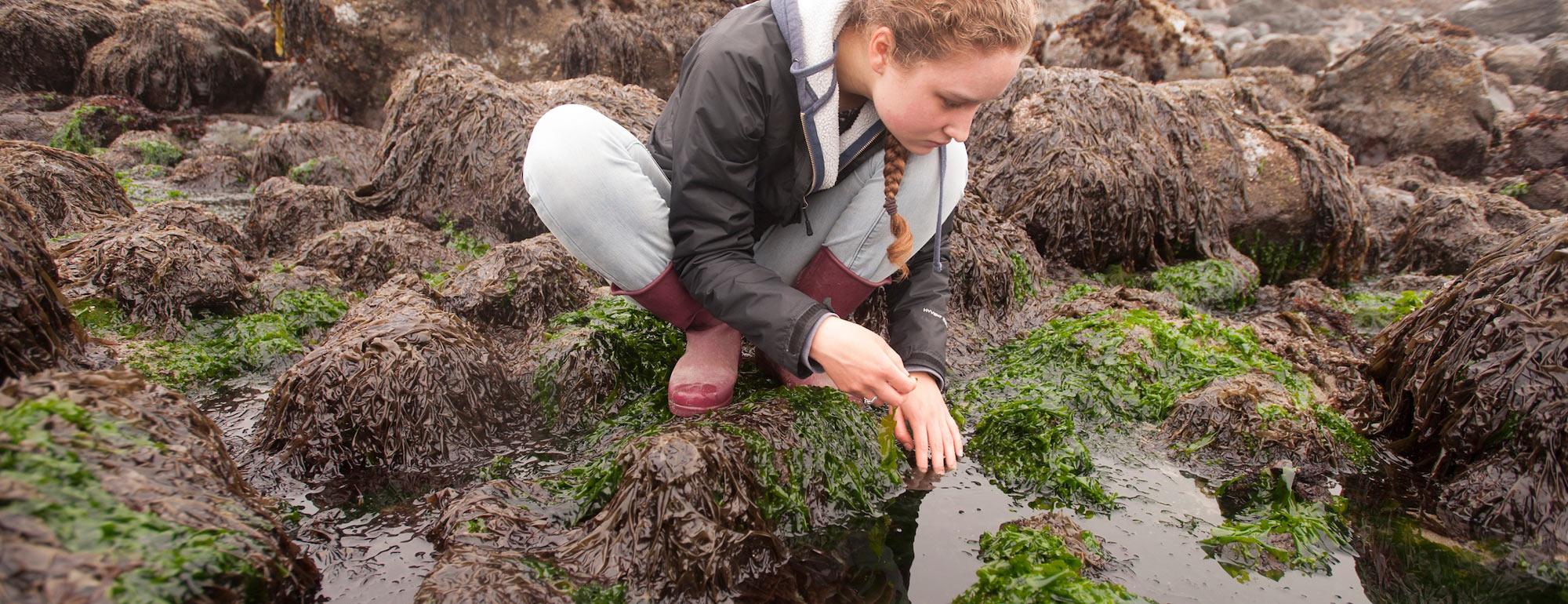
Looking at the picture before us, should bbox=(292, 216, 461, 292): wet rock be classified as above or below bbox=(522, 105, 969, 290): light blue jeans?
below

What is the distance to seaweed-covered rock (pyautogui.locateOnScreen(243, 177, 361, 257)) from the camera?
5246mm

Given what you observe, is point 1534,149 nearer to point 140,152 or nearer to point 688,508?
point 688,508

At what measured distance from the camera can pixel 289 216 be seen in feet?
17.4

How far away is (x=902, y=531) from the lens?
8.64 ft

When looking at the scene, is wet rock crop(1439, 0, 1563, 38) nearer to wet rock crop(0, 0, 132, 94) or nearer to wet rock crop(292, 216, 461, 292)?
wet rock crop(292, 216, 461, 292)

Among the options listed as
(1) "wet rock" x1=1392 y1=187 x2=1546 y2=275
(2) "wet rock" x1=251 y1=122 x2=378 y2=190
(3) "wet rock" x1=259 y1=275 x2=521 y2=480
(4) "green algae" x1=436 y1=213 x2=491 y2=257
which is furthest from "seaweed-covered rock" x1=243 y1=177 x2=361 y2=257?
(1) "wet rock" x1=1392 y1=187 x2=1546 y2=275

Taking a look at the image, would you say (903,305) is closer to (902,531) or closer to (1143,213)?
(902,531)

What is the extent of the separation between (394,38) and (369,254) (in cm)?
410

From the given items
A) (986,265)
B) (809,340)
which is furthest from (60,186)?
(986,265)

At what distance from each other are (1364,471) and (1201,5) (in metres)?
24.7

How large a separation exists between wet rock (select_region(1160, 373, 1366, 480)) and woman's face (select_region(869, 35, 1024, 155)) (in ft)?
4.89

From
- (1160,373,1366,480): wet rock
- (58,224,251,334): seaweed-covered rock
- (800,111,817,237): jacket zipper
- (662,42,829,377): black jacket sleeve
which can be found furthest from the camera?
(58,224,251,334): seaweed-covered rock

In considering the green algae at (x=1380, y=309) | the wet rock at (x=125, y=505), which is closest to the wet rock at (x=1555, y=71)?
the green algae at (x=1380, y=309)

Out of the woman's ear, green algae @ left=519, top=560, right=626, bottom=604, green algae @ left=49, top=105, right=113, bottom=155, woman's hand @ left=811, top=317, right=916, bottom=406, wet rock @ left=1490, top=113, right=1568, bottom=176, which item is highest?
the woman's ear
